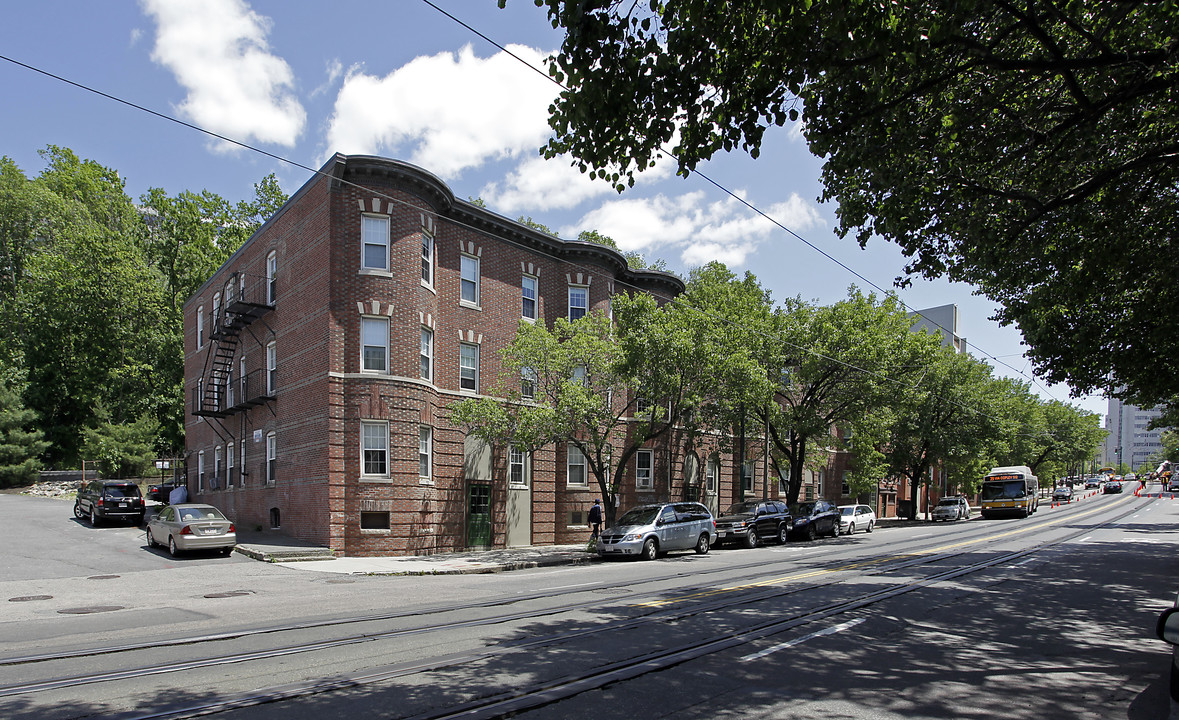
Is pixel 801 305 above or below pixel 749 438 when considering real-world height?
above

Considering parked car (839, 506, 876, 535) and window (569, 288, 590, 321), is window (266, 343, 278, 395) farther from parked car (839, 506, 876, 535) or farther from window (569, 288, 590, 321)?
parked car (839, 506, 876, 535)

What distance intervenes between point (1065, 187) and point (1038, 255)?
174 centimetres

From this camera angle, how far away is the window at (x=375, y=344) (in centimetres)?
2200

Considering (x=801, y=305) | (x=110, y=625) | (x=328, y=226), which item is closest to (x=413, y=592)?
(x=110, y=625)

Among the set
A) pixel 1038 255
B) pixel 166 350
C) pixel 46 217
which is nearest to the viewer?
pixel 1038 255

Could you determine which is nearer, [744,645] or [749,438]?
[744,645]

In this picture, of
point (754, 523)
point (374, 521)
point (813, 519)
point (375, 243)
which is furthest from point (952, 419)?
point (375, 243)

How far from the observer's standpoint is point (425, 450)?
23219mm

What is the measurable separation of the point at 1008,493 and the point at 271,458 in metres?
44.1

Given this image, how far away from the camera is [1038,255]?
13.3 metres

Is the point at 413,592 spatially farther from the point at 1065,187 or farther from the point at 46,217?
the point at 46,217

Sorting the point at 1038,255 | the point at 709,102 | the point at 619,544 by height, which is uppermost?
the point at 709,102

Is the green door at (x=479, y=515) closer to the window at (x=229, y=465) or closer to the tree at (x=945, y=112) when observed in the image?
the window at (x=229, y=465)

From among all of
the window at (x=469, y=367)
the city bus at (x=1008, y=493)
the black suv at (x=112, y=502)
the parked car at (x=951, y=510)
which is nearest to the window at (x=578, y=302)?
the window at (x=469, y=367)
